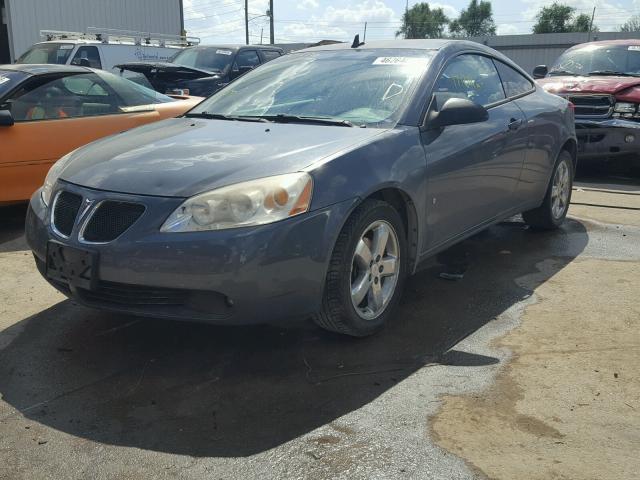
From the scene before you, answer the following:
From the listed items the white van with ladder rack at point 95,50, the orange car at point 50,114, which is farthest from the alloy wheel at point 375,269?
the white van with ladder rack at point 95,50

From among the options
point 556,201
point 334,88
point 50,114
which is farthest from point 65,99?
point 556,201

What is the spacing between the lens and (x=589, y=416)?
3.04m

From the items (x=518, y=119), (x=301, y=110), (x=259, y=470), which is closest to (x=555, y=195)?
(x=518, y=119)

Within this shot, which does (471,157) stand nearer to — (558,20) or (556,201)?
(556,201)

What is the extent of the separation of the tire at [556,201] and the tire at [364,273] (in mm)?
2358

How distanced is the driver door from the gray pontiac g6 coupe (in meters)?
0.01

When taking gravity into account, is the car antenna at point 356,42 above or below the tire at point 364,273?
above

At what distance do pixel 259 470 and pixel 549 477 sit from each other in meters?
1.03

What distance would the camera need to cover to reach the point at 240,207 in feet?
10.7

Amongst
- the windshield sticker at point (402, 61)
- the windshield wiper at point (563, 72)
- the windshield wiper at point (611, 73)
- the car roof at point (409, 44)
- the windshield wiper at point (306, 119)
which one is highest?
the car roof at point (409, 44)

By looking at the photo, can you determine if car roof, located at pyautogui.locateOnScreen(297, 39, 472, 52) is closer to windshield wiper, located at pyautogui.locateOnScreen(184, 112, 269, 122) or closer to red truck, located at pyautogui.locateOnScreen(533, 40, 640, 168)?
windshield wiper, located at pyautogui.locateOnScreen(184, 112, 269, 122)

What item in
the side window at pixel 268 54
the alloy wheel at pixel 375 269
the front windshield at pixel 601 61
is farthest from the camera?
the side window at pixel 268 54

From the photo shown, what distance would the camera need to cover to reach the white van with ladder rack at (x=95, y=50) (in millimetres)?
13312

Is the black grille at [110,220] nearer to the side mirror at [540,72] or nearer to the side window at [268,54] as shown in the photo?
the side mirror at [540,72]
